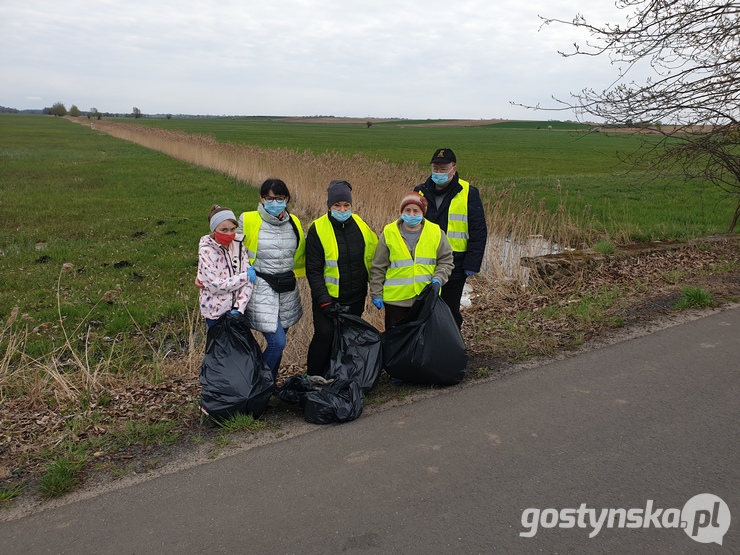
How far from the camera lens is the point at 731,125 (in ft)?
28.1

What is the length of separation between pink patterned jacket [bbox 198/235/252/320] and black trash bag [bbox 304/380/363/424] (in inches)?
34.0

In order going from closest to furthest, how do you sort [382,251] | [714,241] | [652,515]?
[652,515]
[382,251]
[714,241]

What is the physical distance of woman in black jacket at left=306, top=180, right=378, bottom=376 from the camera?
15.2ft

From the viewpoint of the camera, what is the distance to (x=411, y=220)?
4.77m

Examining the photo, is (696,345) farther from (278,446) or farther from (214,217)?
(214,217)

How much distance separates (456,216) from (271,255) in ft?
5.46

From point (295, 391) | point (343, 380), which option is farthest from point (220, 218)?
point (343, 380)

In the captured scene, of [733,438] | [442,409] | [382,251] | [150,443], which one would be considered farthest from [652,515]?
[150,443]

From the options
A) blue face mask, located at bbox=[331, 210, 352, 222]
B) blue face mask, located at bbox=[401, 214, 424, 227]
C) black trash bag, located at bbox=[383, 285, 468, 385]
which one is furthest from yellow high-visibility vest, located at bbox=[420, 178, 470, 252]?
blue face mask, located at bbox=[331, 210, 352, 222]

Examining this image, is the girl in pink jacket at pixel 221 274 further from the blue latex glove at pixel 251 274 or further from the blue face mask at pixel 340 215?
the blue face mask at pixel 340 215

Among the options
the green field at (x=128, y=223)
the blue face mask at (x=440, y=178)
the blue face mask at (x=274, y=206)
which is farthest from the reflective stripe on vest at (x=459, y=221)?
the green field at (x=128, y=223)

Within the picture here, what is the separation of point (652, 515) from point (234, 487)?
2.20m

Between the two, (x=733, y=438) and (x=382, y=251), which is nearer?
(x=733, y=438)

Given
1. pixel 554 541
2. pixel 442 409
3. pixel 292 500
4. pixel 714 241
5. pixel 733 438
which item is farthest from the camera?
pixel 714 241
